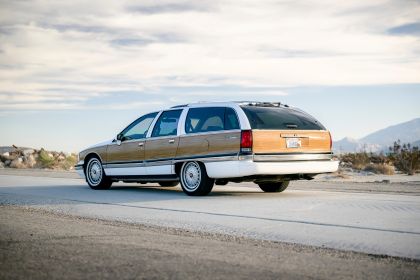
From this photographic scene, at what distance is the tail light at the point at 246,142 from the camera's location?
11.5m

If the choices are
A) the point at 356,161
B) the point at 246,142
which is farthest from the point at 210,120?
the point at 356,161

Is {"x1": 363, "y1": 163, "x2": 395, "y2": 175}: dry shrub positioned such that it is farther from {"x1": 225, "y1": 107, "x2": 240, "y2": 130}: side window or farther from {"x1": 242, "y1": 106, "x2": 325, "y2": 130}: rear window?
{"x1": 225, "y1": 107, "x2": 240, "y2": 130}: side window

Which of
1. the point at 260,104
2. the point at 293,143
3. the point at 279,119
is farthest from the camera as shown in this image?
the point at 260,104

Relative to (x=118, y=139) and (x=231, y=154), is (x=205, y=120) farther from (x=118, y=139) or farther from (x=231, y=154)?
(x=118, y=139)

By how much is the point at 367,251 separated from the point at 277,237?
121 cm

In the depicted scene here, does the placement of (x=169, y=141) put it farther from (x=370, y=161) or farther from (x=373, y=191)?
(x=370, y=161)

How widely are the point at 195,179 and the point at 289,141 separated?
77.2 inches

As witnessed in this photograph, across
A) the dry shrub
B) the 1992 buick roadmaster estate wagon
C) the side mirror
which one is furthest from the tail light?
the dry shrub

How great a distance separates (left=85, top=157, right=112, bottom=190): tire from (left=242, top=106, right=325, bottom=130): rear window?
437cm

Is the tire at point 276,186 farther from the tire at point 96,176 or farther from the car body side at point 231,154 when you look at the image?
the tire at point 96,176

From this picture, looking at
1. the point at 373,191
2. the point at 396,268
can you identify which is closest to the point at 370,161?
the point at 373,191

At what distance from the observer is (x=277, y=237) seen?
291 inches

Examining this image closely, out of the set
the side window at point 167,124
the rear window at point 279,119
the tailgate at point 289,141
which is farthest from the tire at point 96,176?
the tailgate at point 289,141

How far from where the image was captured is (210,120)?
12.5 meters
